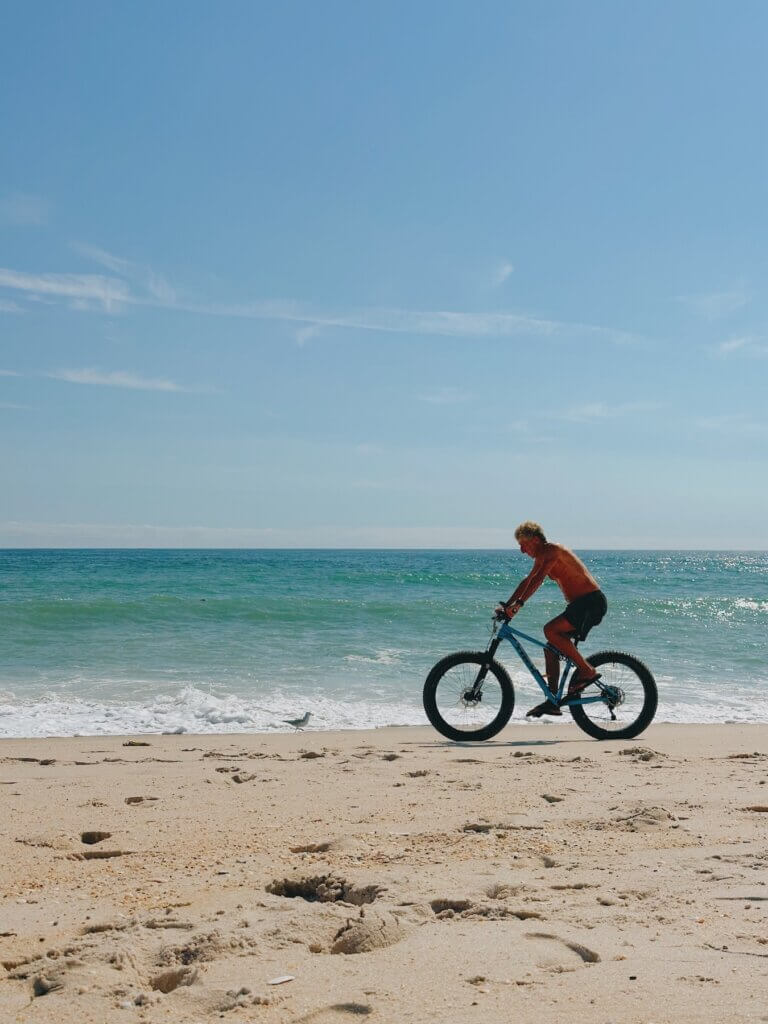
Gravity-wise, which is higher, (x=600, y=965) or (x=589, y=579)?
(x=589, y=579)

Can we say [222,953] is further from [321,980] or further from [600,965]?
[600,965]

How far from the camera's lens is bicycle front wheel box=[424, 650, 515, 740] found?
7805 mm

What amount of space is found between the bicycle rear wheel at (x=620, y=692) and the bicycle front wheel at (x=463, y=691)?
0.69 meters

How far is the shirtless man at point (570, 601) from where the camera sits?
307 inches

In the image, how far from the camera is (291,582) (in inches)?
1476

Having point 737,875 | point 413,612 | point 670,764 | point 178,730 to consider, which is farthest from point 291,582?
point 737,875

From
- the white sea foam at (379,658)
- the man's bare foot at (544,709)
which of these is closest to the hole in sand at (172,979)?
the man's bare foot at (544,709)

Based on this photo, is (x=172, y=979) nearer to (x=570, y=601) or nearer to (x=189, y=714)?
(x=570, y=601)

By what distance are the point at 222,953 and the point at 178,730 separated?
20.1 ft

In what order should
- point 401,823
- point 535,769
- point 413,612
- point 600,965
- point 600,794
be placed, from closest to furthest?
point 600,965 → point 401,823 → point 600,794 → point 535,769 → point 413,612

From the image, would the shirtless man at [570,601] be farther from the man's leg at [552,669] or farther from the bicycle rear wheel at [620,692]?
the bicycle rear wheel at [620,692]

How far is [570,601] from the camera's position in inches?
311

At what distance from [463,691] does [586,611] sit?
137cm

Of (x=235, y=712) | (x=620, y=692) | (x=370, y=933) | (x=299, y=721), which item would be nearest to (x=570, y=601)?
(x=620, y=692)
